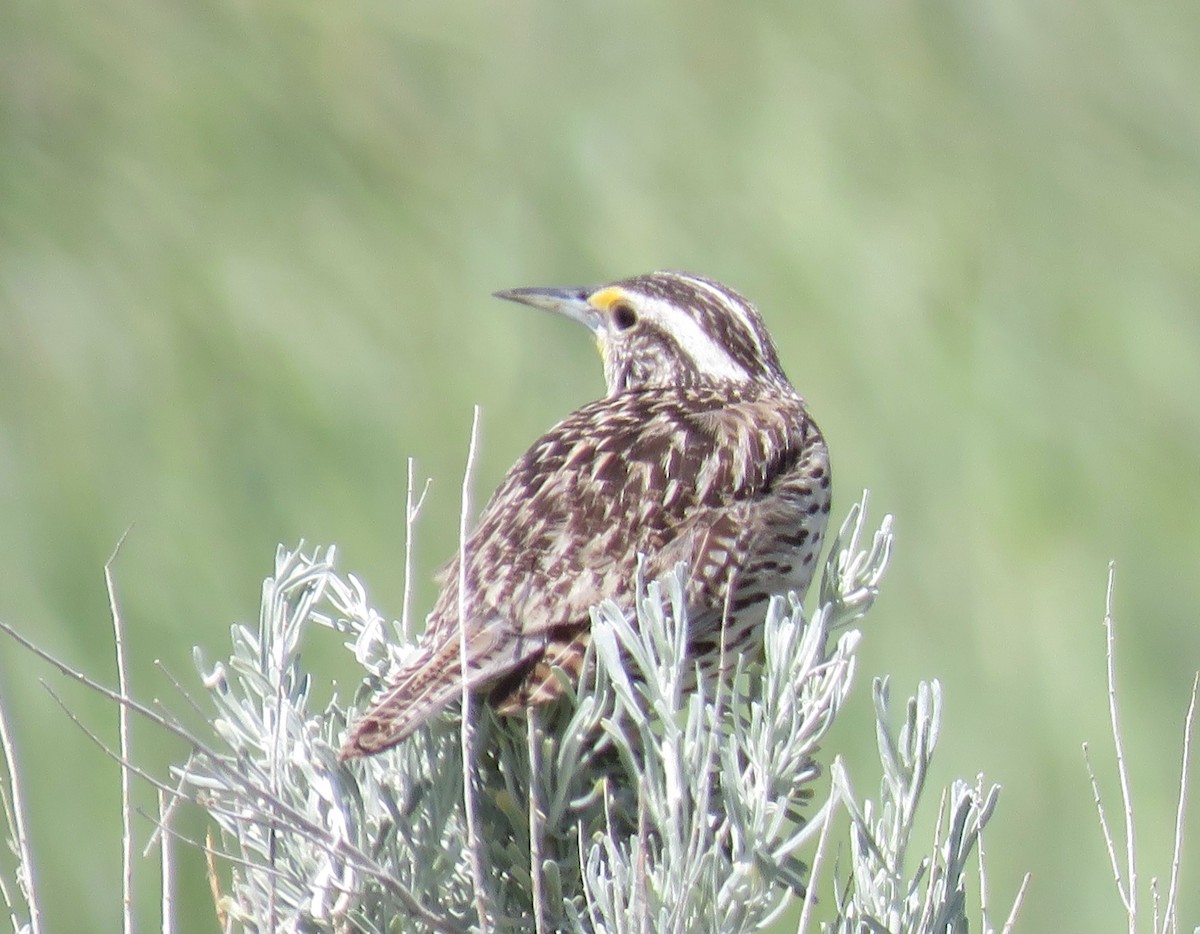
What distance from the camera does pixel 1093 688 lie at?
4535mm

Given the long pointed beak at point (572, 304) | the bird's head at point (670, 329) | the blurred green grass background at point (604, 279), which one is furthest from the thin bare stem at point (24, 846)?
the blurred green grass background at point (604, 279)

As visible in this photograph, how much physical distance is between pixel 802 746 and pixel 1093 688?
290cm

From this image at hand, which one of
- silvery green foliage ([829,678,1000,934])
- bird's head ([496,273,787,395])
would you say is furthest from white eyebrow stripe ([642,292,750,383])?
silvery green foliage ([829,678,1000,934])

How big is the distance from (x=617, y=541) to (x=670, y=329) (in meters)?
0.94

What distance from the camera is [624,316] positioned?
3.32 m

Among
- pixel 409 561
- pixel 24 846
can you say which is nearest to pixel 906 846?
pixel 409 561

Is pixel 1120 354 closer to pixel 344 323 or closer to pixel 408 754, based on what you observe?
pixel 344 323

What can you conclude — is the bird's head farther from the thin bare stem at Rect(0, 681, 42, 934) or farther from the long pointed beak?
the thin bare stem at Rect(0, 681, 42, 934)

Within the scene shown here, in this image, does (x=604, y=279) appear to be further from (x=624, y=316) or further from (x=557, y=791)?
(x=557, y=791)

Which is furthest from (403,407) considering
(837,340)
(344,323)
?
(837,340)

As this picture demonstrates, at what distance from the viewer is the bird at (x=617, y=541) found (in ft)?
7.02

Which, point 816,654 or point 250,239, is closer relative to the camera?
point 816,654

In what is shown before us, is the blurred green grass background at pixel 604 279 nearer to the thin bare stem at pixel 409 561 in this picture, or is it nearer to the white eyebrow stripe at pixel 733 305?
the white eyebrow stripe at pixel 733 305

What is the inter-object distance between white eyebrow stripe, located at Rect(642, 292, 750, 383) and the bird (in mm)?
167
